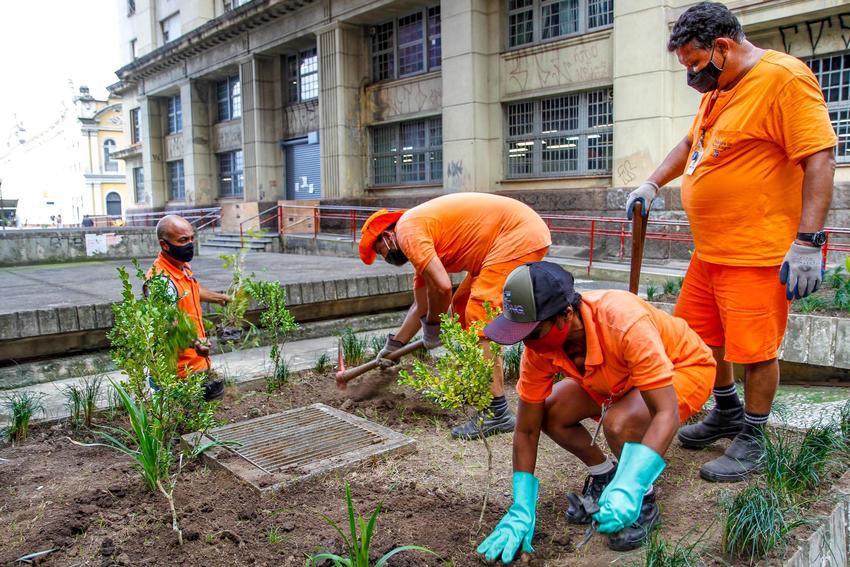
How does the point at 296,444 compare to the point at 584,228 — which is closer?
the point at 296,444

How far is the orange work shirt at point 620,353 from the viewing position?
2223 mm

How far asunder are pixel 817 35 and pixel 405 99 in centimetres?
901

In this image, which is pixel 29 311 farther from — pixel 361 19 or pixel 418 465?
pixel 361 19

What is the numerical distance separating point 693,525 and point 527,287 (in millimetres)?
1109

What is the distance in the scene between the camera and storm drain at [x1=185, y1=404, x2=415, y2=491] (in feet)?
9.95

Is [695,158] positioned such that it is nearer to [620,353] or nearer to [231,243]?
[620,353]

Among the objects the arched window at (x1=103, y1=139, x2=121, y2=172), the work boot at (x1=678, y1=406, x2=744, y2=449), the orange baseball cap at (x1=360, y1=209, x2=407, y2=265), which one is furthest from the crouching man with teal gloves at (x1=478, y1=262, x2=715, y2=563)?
the arched window at (x1=103, y1=139, x2=121, y2=172)

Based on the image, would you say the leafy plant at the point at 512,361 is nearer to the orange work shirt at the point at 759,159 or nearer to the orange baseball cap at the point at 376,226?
the orange baseball cap at the point at 376,226

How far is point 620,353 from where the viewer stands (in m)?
2.29

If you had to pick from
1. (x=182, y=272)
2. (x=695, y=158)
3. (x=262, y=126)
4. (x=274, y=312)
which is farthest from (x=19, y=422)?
(x=262, y=126)

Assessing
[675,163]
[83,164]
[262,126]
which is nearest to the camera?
[675,163]

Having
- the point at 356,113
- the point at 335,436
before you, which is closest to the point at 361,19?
the point at 356,113

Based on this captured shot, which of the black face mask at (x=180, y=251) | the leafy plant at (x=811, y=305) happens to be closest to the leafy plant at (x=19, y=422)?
the black face mask at (x=180, y=251)

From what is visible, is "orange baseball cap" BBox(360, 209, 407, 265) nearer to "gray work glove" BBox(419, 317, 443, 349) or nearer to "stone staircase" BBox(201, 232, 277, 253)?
"gray work glove" BBox(419, 317, 443, 349)
